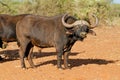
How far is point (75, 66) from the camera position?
42.1 ft

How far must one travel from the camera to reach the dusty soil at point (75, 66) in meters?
11.2

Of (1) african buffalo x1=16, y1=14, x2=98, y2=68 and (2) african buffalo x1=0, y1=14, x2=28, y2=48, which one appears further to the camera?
(2) african buffalo x1=0, y1=14, x2=28, y2=48

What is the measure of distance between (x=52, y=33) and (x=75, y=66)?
4.87 ft

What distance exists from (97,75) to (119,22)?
2292 cm

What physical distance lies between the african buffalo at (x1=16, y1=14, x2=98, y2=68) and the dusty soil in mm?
509

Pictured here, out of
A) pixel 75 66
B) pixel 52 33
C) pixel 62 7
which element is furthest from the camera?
pixel 62 7

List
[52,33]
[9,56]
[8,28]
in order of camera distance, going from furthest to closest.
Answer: [9,56]
[8,28]
[52,33]

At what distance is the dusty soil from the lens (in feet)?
36.9

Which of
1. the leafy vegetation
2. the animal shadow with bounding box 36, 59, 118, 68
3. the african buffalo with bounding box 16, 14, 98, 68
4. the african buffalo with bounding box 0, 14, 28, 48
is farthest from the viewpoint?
the leafy vegetation

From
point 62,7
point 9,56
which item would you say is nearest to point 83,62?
point 9,56

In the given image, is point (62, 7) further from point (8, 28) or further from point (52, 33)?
point (52, 33)

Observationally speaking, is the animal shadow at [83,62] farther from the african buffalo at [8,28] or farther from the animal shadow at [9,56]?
the animal shadow at [9,56]

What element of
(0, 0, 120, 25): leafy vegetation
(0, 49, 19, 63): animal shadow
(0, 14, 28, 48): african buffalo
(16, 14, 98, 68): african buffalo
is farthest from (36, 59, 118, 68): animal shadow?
(0, 0, 120, 25): leafy vegetation

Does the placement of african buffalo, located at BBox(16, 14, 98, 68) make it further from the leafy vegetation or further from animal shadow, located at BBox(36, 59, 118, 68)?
the leafy vegetation
